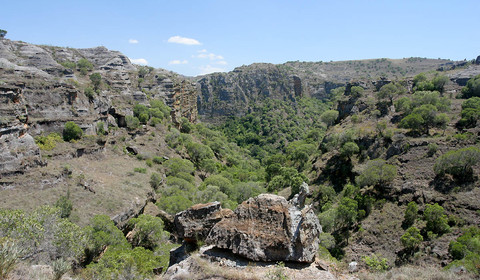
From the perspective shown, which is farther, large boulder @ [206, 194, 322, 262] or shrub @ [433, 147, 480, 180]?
shrub @ [433, 147, 480, 180]

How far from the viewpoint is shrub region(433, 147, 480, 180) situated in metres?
24.5

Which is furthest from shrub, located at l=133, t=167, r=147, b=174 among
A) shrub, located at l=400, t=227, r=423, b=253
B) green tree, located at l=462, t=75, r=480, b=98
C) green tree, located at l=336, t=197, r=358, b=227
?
green tree, located at l=462, t=75, r=480, b=98

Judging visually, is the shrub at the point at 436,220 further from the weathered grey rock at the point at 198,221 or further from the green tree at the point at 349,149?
the weathered grey rock at the point at 198,221

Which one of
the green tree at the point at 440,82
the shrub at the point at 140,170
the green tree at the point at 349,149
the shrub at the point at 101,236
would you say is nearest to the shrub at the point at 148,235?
the shrub at the point at 101,236

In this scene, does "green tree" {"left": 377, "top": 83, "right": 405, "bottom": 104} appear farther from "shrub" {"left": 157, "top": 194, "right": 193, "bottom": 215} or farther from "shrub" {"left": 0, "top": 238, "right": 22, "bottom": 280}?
"shrub" {"left": 0, "top": 238, "right": 22, "bottom": 280}

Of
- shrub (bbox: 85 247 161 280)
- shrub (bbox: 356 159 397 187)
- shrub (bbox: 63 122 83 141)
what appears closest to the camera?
shrub (bbox: 85 247 161 280)

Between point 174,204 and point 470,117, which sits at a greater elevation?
point 470,117

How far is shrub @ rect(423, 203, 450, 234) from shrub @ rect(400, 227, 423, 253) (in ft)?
4.35

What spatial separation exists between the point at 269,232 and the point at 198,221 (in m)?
2.96

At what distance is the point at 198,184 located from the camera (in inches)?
1469

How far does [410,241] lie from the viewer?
21188mm

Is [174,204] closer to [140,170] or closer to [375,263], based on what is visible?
[140,170]

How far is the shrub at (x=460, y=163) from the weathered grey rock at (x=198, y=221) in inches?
948

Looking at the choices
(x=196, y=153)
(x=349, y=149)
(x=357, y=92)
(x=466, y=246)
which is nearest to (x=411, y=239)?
(x=466, y=246)
